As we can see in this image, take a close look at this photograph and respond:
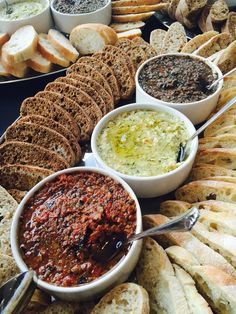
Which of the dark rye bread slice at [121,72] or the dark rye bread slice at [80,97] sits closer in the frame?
the dark rye bread slice at [80,97]

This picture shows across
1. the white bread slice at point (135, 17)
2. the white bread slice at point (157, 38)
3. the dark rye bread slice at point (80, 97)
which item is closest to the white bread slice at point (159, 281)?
the dark rye bread slice at point (80, 97)

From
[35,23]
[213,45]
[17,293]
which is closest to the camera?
[17,293]

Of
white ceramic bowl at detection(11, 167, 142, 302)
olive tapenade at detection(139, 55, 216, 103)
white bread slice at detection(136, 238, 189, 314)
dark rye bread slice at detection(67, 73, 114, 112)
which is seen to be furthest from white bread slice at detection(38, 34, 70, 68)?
white bread slice at detection(136, 238, 189, 314)

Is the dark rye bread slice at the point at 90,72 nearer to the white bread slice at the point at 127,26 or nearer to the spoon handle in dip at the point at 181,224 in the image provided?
the white bread slice at the point at 127,26

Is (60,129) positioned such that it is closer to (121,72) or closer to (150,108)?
(150,108)

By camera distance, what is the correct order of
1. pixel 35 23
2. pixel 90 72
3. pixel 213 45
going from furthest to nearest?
pixel 35 23 < pixel 213 45 < pixel 90 72

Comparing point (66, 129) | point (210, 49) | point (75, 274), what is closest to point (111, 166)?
point (66, 129)

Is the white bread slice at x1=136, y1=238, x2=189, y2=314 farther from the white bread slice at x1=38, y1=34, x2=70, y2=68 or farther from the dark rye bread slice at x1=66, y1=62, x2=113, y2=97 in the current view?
the white bread slice at x1=38, y1=34, x2=70, y2=68

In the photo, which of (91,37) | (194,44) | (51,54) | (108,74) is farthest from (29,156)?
(194,44)
